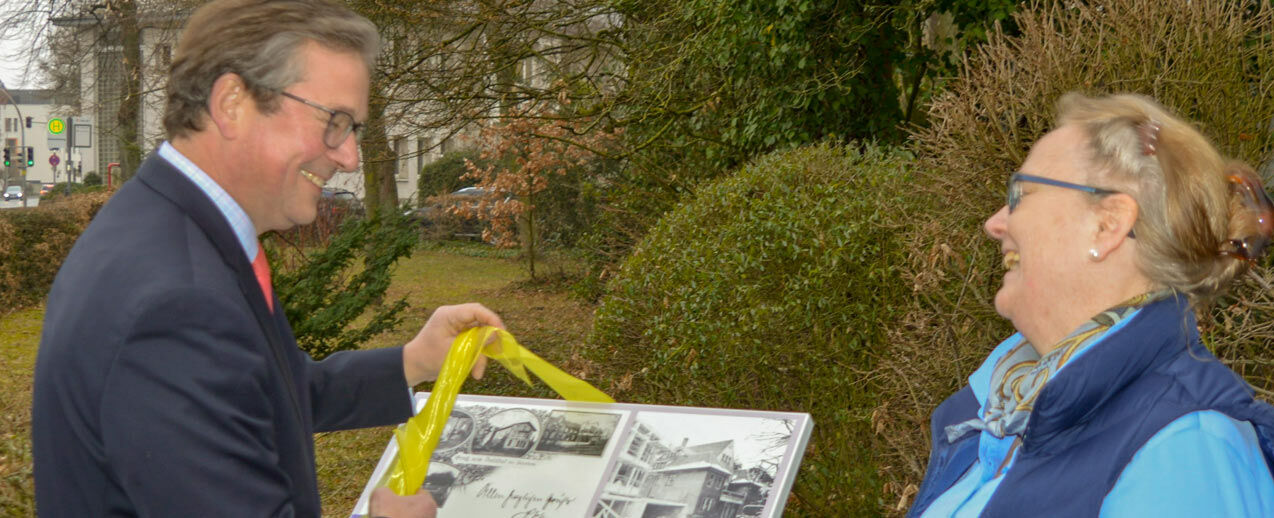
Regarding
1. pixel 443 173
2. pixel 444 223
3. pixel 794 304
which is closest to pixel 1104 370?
pixel 794 304

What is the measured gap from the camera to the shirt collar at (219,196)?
A: 6.60 feet

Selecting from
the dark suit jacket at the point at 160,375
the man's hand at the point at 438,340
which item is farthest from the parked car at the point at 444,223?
the dark suit jacket at the point at 160,375

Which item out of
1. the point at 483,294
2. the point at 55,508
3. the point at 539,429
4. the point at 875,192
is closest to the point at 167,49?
the point at 483,294

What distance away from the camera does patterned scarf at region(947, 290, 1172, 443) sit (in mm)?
2094

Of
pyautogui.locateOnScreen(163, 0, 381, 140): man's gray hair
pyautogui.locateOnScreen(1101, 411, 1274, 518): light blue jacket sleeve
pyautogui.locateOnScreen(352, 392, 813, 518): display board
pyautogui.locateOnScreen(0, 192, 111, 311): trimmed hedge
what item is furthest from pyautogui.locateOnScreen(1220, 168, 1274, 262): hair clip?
pyautogui.locateOnScreen(0, 192, 111, 311): trimmed hedge

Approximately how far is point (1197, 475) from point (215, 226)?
168 cm

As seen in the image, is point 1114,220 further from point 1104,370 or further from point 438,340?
point 438,340

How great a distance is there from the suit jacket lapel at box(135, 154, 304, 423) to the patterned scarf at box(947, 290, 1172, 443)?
1.37 metres

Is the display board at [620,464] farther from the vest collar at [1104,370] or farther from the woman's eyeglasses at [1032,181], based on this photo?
the vest collar at [1104,370]

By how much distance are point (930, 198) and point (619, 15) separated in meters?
8.89

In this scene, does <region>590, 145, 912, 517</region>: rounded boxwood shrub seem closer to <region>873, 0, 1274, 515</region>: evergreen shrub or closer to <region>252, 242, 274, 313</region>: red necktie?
<region>873, 0, 1274, 515</region>: evergreen shrub

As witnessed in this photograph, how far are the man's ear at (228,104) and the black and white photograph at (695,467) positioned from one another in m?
1.43

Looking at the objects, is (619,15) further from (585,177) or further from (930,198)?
(930,198)

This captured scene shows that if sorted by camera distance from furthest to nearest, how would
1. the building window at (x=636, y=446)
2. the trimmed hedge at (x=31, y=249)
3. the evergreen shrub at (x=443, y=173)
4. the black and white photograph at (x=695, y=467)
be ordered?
the evergreen shrub at (x=443, y=173) < the trimmed hedge at (x=31, y=249) < the building window at (x=636, y=446) < the black and white photograph at (x=695, y=467)
